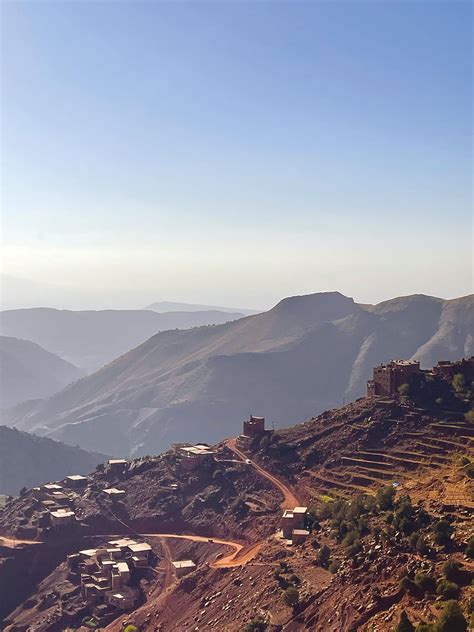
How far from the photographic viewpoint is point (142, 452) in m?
175

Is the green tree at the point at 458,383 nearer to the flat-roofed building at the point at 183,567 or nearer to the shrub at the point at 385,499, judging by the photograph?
the shrub at the point at 385,499

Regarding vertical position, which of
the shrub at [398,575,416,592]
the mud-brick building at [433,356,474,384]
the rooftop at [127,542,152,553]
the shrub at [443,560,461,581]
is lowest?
the rooftop at [127,542,152,553]

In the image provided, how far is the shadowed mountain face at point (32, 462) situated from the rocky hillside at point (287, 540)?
49436 millimetres

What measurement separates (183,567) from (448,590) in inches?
1092

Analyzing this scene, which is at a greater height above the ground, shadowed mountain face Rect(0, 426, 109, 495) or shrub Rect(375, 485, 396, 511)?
shrub Rect(375, 485, 396, 511)

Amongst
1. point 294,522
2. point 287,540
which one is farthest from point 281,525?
point 287,540

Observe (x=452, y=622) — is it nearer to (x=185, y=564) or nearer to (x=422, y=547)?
(x=422, y=547)

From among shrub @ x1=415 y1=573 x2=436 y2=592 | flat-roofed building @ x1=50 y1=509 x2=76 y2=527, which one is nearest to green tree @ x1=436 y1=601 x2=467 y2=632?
shrub @ x1=415 y1=573 x2=436 y2=592

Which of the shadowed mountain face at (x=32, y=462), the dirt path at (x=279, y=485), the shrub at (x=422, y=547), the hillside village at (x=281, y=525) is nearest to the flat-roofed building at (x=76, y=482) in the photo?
the hillside village at (x=281, y=525)

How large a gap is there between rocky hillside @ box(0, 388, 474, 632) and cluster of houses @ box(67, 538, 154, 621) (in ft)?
2.06

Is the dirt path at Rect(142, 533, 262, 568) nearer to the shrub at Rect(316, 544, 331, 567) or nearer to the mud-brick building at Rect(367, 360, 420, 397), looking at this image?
the shrub at Rect(316, 544, 331, 567)

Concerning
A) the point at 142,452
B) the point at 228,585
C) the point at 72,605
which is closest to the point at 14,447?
the point at 142,452

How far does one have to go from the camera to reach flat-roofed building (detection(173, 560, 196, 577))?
5672cm

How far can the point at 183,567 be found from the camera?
5716 cm
